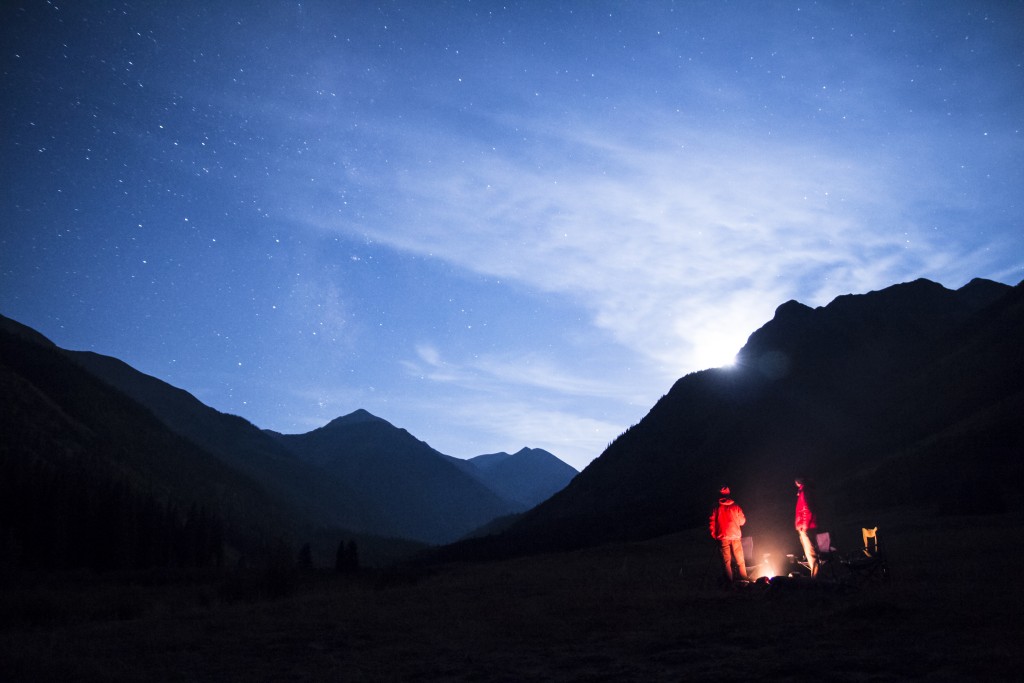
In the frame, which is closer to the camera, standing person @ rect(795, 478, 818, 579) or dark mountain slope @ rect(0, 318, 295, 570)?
standing person @ rect(795, 478, 818, 579)

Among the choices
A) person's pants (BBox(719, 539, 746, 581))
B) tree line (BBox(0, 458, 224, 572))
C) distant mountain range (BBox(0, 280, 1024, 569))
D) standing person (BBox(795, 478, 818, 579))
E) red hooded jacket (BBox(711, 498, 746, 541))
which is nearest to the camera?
standing person (BBox(795, 478, 818, 579))

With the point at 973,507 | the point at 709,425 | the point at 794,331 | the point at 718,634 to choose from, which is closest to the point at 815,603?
the point at 718,634

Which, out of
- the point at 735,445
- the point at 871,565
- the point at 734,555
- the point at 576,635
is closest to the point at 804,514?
the point at 871,565

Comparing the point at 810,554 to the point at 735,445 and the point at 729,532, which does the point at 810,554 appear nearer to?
the point at 729,532

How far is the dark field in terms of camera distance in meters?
8.51

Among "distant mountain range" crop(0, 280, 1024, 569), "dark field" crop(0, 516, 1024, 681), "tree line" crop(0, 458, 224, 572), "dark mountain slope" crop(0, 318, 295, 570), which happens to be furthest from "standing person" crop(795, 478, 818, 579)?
"tree line" crop(0, 458, 224, 572)

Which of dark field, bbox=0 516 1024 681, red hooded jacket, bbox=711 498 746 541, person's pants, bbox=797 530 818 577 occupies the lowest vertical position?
dark field, bbox=0 516 1024 681

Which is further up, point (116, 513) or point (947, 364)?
point (947, 364)

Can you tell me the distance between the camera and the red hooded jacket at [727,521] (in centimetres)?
1554

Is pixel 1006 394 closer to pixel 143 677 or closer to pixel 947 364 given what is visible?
pixel 947 364

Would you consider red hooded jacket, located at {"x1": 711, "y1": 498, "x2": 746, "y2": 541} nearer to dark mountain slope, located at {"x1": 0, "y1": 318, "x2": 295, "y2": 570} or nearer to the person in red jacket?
the person in red jacket

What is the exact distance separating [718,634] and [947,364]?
99099mm

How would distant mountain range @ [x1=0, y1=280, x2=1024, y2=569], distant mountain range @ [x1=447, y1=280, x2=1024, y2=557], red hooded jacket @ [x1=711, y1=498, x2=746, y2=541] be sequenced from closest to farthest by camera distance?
red hooded jacket @ [x1=711, y1=498, x2=746, y2=541] < distant mountain range @ [x1=0, y1=280, x2=1024, y2=569] < distant mountain range @ [x1=447, y1=280, x2=1024, y2=557]

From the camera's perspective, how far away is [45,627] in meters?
16.0
